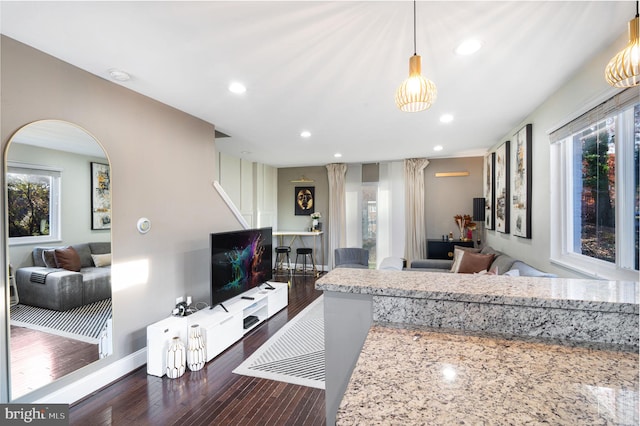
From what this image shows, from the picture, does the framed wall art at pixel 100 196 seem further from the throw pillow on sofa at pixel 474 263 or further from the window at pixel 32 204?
the throw pillow on sofa at pixel 474 263

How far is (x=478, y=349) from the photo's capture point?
0.89 metres

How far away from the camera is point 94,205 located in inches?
91.4

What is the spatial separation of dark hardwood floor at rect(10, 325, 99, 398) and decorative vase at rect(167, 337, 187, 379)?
0.54m

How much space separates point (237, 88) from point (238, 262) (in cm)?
192

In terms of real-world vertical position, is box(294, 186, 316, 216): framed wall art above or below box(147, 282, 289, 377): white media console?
above

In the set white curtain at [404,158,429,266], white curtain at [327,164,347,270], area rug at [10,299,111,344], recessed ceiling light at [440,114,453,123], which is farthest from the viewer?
white curtain at [327,164,347,270]

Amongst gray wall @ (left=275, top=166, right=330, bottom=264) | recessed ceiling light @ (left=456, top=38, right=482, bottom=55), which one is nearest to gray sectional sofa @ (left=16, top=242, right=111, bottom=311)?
recessed ceiling light @ (left=456, top=38, right=482, bottom=55)

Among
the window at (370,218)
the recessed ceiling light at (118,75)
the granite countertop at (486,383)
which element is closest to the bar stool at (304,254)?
the window at (370,218)

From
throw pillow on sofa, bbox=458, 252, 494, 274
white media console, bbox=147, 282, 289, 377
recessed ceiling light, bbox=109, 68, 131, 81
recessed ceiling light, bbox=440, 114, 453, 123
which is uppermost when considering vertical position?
recessed ceiling light, bbox=109, 68, 131, 81

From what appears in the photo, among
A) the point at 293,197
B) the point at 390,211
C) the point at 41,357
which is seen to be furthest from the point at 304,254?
the point at 41,357

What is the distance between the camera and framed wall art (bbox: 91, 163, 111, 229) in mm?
2318

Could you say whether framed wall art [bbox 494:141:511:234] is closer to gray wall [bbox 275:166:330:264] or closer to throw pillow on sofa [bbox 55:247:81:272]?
gray wall [bbox 275:166:330:264]

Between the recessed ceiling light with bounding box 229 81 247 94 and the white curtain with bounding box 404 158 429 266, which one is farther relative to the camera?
the white curtain with bounding box 404 158 429 266

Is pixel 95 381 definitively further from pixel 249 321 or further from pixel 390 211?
pixel 390 211
